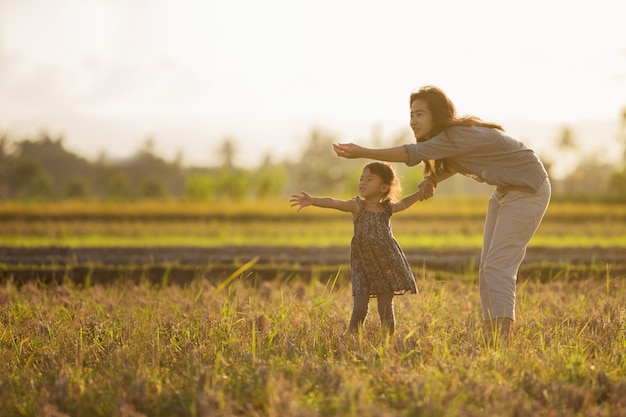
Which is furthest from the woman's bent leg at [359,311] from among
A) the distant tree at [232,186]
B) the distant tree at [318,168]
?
the distant tree at [318,168]

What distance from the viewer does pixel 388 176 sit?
5445 millimetres

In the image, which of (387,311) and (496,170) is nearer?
(496,170)

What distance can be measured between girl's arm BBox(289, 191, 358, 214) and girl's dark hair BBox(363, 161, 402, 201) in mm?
270

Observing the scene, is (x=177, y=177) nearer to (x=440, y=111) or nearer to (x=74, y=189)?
(x=74, y=189)

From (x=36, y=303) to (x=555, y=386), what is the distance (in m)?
5.02

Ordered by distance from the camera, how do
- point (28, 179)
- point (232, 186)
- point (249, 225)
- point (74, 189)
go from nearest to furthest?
point (249, 225)
point (232, 186)
point (74, 189)
point (28, 179)

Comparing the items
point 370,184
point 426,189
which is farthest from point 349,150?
point 426,189

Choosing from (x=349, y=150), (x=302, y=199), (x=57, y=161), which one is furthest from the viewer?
(x=57, y=161)

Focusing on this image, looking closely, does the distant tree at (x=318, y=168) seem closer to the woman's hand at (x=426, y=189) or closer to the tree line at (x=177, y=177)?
the tree line at (x=177, y=177)

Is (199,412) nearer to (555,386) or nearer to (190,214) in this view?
(555,386)

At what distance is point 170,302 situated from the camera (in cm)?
694

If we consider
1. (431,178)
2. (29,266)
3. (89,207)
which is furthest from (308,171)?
(431,178)

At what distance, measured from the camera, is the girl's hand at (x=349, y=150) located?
484 cm

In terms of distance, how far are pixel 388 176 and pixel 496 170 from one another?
78 centimetres
